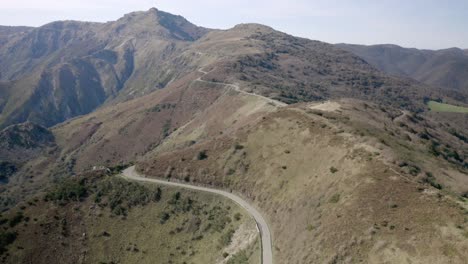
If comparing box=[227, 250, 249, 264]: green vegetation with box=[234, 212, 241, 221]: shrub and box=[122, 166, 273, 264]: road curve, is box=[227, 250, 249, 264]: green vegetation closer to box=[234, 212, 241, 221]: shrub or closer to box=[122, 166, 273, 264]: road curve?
box=[122, 166, 273, 264]: road curve

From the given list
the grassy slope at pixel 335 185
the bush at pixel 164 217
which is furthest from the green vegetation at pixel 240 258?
the bush at pixel 164 217

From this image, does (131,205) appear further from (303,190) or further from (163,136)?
(163,136)

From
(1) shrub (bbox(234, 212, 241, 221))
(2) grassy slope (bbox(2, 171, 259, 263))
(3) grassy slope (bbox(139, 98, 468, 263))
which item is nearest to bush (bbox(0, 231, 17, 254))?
(2) grassy slope (bbox(2, 171, 259, 263))

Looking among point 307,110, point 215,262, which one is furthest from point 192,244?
point 307,110

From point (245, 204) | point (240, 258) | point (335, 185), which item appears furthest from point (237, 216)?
point (335, 185)

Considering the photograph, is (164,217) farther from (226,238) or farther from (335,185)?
(335,185)

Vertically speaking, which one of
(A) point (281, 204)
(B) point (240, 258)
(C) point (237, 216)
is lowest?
(B) point (240, 258)
